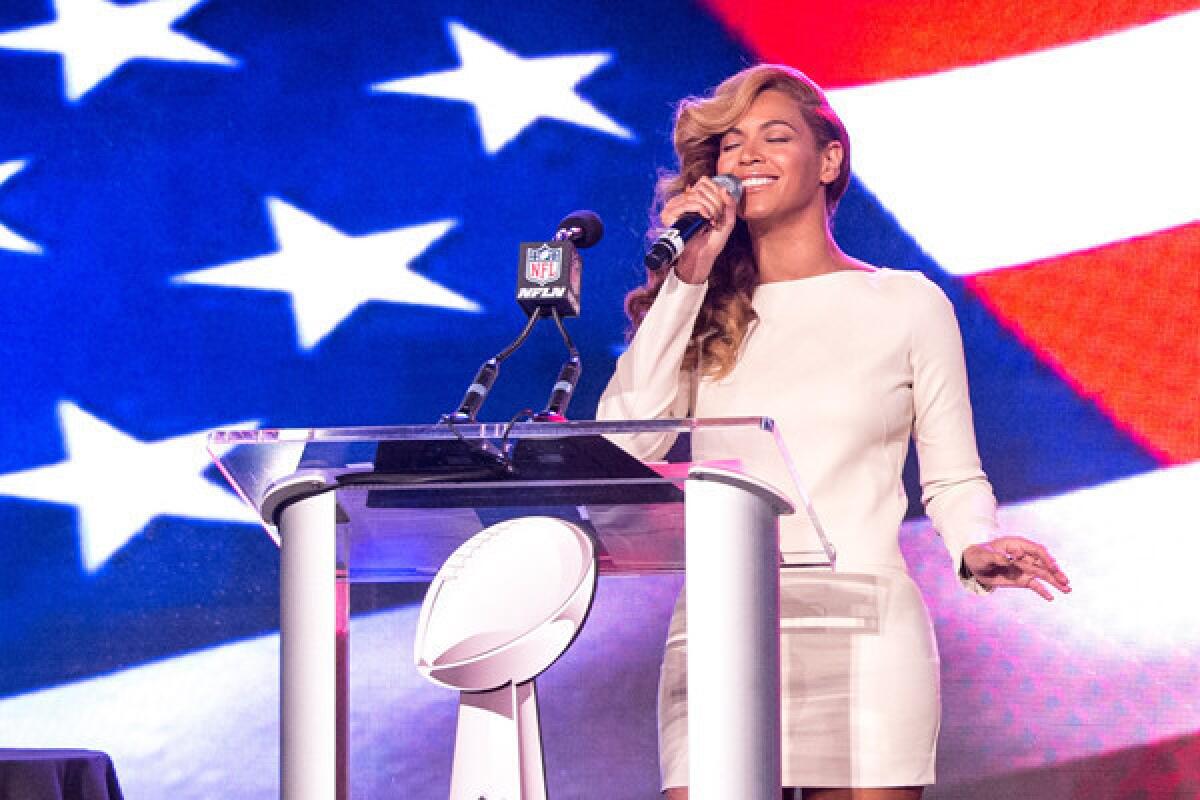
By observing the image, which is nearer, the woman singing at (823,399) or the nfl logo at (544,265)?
the nfl logo at (544,265)

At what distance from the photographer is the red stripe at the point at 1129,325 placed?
311cm

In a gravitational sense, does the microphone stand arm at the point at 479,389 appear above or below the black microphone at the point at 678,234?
below

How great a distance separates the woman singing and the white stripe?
0.84 metres

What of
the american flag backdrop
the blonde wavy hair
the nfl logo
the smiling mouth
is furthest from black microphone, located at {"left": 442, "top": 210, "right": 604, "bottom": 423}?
the american flag backdrop

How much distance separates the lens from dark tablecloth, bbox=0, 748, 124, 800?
2.58 metres

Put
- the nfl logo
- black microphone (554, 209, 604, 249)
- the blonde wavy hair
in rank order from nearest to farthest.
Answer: the nfl logo → black microphone (554, 209, 604, 249) → the blonde wavy hair

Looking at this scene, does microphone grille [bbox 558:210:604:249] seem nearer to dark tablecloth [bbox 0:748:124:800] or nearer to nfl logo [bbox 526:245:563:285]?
nfl logo [bbox 526:245:563:285]

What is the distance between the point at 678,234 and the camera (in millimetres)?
1873

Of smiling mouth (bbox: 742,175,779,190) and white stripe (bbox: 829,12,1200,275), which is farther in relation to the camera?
white stripe (bbox: 829,12,1200,275)

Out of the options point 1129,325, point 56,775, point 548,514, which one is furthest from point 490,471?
point 1129,325

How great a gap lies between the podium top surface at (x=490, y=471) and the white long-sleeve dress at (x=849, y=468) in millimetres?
272

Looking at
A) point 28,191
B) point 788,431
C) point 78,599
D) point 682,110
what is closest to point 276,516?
point 788,431

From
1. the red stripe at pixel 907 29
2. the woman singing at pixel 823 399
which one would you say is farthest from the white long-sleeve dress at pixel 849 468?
the red stripe at pixel 907 29

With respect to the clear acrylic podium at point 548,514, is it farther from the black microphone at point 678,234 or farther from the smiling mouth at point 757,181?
the smiling mouth at point 757,181
